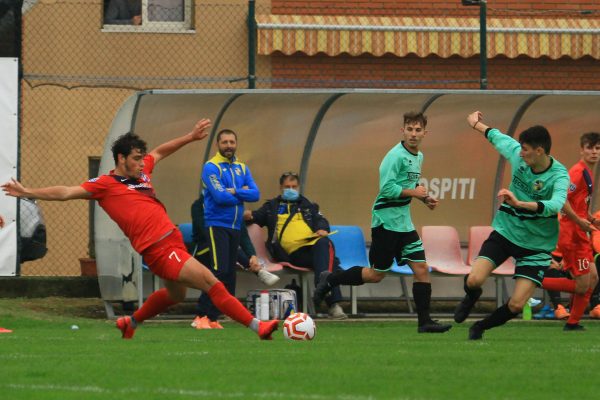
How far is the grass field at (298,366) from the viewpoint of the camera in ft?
25.1

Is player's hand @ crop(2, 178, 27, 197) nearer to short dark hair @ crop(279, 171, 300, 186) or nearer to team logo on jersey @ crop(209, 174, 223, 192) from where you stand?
team logo on jersey @ crop(209, 174, 223, 192)

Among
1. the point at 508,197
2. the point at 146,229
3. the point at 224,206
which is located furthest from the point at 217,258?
the point at 508,197

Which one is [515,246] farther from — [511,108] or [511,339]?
[511,108]

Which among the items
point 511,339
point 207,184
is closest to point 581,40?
point 207,184

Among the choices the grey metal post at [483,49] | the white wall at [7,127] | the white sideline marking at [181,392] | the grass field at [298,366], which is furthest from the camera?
the grey metal post at [483,49]

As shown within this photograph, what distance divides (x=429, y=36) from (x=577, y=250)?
26.6ft

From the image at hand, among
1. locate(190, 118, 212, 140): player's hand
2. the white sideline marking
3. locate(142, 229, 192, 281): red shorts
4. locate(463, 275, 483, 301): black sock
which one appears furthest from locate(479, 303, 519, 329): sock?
the white sideline marking

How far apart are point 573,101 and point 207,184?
194 inches

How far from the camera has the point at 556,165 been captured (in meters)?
11.5

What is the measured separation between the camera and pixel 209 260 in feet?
50.7

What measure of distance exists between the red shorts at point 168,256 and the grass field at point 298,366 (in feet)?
1.84

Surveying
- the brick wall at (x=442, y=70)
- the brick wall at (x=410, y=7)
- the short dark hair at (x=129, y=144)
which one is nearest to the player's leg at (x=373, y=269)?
the short dark hair at (x=129, y=144)

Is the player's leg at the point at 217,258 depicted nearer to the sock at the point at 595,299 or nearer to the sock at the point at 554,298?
the sock at the point at 554,298

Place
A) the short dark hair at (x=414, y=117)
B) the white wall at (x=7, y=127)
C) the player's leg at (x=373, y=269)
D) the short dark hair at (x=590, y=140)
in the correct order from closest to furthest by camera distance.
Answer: the short dark hair at (x=414, y=117) → the player's leg at (x=373, y=269) → the short dark hair at (x=590, y=140) → the white wall at (x=7, y=127)
